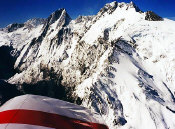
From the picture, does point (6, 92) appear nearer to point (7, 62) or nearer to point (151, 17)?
point (151, 17)

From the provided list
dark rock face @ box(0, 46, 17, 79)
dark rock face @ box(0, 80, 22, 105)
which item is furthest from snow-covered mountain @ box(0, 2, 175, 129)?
dark rock face @ box(0, 46, 17, 79)

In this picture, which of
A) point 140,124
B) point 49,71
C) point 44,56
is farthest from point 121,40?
point 44,56

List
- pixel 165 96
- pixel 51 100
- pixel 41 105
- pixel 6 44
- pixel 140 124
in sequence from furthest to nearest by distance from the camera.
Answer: pixel 6 44 < pixel 165 96 < pixel 140 124 < pixel 51 100 < pixel 41 105

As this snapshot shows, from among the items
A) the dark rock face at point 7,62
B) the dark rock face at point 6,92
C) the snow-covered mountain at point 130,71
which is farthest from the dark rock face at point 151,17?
the dark rock face at point 7,62

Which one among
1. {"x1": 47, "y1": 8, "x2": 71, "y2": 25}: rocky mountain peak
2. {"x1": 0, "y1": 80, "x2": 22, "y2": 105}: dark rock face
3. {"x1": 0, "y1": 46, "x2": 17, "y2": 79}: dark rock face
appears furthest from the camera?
{"x1": 47, "y1": 8, "x2": 71, "y2": 25}: rocky mountain peak

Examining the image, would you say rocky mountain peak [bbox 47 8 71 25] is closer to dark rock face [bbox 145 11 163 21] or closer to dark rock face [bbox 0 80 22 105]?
dark rock face [bbox 0 80 22 105]

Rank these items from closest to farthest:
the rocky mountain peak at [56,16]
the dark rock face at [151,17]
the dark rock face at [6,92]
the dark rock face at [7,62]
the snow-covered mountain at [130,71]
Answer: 1. the snow-covered mountain at [130,71]
2. the dark rock face at [151,17]
3. the dark rock face at [6,92]
4. the dark rock face at [7,62]
5. the rocky mountain peak at [56,16]

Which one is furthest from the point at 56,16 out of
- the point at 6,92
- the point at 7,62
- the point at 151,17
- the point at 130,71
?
the point at 130,71

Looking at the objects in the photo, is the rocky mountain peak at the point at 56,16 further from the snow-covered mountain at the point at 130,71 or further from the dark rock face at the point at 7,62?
the snow-covered mountain at the point at 130,71

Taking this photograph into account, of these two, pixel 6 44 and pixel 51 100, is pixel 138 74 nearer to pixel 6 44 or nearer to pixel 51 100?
pixel 51 100
